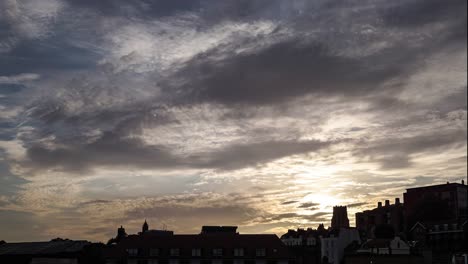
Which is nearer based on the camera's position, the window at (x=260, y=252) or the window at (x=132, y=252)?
the window at (x=260, y=252)

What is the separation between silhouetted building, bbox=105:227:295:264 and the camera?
120 m

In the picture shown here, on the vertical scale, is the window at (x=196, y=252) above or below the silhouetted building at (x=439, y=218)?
below

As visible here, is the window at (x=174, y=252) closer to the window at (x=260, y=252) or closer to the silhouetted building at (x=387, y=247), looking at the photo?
the window at (x=260, y=252)

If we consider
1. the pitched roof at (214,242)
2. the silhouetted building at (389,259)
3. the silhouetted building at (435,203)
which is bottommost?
the silhouetted building at (389,259)

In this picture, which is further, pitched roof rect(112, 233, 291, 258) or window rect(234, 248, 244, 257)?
window rect(234, 248, 244, 257)

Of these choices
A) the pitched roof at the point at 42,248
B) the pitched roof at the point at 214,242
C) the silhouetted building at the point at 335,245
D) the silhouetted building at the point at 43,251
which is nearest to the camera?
the pitched roof at the point at 214,242

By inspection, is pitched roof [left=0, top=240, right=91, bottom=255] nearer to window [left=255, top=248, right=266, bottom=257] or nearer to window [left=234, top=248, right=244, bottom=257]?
window [left=234, top=248, right=244, bottom=257]

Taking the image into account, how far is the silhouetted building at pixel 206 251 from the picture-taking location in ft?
393

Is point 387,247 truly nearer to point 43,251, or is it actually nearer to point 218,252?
point 218,252

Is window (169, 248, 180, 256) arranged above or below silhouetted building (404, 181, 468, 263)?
below

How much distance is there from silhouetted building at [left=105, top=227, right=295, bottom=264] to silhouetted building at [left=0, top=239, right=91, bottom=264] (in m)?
12.0

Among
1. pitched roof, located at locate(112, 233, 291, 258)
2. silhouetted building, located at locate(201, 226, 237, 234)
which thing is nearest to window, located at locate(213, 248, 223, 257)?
pitched roof, located at locate(112, 233, 291, 258)

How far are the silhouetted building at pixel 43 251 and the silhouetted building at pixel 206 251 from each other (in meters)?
12.0

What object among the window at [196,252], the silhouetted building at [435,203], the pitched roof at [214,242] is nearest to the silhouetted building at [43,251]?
the pitched roof at [214,242]
